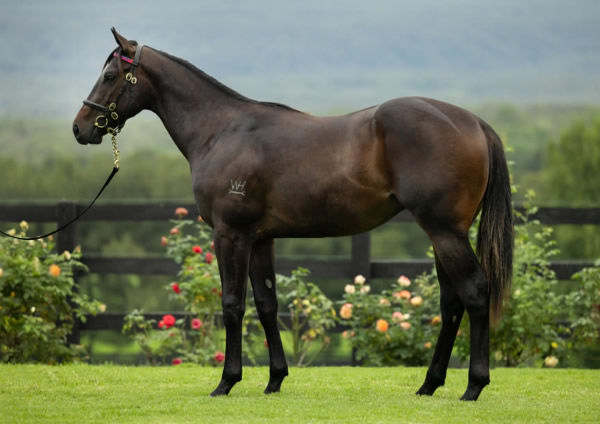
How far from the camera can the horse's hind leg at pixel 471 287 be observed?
419 centimetres

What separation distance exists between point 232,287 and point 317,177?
868 mm

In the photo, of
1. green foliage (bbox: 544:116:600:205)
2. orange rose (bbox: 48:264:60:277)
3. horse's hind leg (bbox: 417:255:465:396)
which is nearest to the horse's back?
horse's hind leg (bbox: 417:255:465:396)

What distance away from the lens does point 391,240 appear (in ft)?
103

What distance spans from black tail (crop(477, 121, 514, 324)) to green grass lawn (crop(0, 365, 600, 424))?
0.74 metres

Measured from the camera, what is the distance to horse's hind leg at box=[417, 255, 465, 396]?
4559 mm

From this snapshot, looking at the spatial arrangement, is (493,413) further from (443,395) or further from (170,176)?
(170,176)

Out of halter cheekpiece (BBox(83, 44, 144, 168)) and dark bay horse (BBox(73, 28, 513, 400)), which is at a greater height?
halter cheekpiece (BBox(83, 44, 144, 168))

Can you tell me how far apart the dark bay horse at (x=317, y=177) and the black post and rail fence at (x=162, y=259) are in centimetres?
276

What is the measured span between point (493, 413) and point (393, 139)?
1.61 metres

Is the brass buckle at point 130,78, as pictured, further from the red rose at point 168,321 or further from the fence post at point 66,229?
the fence post at point 66,229

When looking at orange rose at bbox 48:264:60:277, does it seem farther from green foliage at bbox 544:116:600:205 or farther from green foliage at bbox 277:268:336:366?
green foliage at bbox 544:116:600:205

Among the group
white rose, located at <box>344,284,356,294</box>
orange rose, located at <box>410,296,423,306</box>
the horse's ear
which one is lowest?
orange rose, located at <box>410,296,423,306</box>

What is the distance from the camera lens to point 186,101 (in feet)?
16.3

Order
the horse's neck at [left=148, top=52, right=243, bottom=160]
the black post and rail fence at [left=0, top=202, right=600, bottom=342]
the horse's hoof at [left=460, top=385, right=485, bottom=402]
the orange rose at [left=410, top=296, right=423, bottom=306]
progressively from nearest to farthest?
the horse's hoof at [left=460, top=385, right=485, bottom=402], the horse's neck at [left=148, top=52, right=243, bottom=160], the orange rose at [left=410, top=296, right=423, bottom=306], the black post and rail fence at [left=0, top=202, right=600, bottom=342]
